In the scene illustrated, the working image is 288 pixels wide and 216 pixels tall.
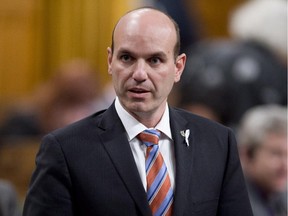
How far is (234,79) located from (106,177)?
8.56ft

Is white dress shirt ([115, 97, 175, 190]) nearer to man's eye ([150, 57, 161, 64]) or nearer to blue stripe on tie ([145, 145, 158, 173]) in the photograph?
blue stripe on tie ([145, 145, 158, 173])

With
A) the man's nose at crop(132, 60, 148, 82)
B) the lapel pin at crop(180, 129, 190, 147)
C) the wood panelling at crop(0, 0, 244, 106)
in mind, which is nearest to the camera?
the man's nose at crop(132, 60, 148, 82)

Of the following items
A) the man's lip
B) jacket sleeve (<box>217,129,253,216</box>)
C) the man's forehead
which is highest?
the man's forehead

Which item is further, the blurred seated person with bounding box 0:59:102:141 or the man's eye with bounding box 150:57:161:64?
the blurred seated person with bounding box 0:59:102:141

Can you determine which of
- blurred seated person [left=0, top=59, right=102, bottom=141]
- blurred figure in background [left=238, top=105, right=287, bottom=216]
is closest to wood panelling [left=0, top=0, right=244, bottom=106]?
blurred seated person [left=0, top=59, right=102, bottom=141]

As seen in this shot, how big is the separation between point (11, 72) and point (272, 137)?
353 centimetres

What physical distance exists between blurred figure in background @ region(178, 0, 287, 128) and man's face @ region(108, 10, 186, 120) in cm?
240

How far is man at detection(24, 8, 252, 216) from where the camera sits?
235 cm

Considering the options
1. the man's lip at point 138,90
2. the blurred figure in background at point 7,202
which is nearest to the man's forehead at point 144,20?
the man's lip at point 138,90

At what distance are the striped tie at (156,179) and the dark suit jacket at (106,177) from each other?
0.08 ft

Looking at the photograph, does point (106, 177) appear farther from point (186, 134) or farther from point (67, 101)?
point (67, 101)

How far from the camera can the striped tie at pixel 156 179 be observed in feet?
7.80

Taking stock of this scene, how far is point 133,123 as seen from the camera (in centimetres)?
242

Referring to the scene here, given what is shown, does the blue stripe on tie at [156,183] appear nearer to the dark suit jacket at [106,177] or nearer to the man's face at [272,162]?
the dark suit jacket at [106,177]
